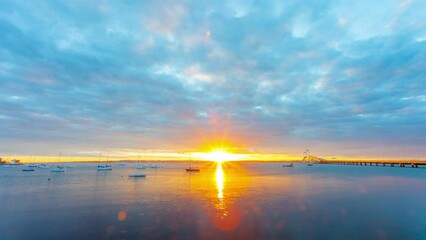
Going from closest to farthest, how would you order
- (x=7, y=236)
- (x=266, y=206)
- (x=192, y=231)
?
(x=7, y=236) < (x=192, y=231) < (x=266, y=206)

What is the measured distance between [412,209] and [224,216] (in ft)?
102

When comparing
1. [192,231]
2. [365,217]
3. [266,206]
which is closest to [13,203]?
[192,231]

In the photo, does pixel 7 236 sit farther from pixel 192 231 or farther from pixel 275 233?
pixel 275 233

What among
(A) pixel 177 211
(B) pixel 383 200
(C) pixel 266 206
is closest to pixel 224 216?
(A) pixel 177 211

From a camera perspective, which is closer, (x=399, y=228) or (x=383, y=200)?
(x=399, y=228)

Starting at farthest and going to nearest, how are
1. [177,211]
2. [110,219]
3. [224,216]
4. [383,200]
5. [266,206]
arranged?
[383,200] < [266,206] < [177,211] < [224,216] < [110,219]

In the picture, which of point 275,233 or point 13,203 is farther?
point 13,203

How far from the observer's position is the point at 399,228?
28891 mm

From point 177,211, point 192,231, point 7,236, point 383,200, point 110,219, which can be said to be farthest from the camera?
point 383,200

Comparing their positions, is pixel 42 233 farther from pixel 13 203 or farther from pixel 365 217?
pixel 365 217

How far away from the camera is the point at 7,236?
2589cm

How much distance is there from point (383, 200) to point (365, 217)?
19245 mm

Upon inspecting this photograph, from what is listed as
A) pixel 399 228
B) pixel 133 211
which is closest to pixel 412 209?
pixel 399 228

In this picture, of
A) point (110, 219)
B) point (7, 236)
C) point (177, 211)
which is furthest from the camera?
point (177, 211)
